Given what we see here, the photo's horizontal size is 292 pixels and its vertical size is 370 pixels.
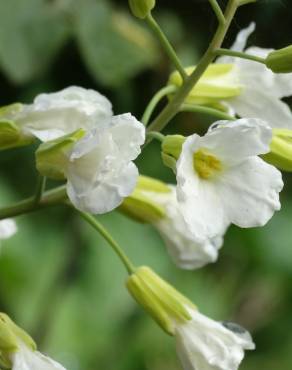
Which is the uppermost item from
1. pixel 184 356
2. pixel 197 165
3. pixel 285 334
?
pixel 197 165

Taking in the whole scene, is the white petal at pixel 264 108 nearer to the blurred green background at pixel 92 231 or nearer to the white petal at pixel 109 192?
the white petal at pixel 109 192

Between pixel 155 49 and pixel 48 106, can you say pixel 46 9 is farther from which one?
pixel 48 106

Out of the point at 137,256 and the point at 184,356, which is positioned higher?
the point at 184,356

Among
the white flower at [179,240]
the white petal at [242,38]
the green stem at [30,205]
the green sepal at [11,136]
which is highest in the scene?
the white petal at [242,38]

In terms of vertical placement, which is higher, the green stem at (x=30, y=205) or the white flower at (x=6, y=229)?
the green stem at (x=30, y=205)

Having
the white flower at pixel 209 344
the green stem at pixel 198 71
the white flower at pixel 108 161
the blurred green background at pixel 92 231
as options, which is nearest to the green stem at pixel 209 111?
the green stem at pixel 198 71

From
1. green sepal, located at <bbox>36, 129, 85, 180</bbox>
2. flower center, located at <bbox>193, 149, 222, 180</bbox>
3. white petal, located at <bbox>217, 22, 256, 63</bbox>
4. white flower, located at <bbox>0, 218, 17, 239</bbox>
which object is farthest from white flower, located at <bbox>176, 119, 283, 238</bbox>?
white flower, located at <bbox>0, 218, 17, 239</bbox>

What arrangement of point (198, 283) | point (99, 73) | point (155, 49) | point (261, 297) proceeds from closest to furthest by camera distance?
point (99, 73), point (155, 49), point (198, 283), point (261, 297)

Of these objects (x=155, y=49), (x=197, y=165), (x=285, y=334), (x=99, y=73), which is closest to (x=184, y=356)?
(x=197, y=165)
